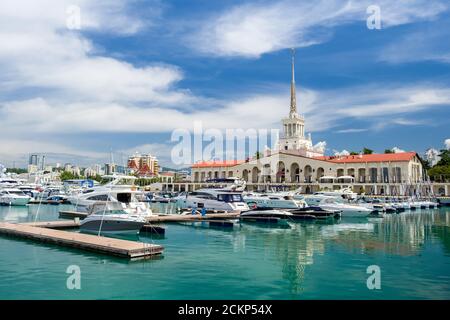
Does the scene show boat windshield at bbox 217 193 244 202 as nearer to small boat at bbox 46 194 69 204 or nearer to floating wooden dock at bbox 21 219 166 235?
floating wooden dock at bbox 21 219 166 235

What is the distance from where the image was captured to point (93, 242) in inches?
808

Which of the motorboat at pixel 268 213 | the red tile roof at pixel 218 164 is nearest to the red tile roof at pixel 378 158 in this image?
the red tile roof at pixel 218 164

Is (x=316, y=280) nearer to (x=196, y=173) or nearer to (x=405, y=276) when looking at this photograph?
(x=405, y=276)

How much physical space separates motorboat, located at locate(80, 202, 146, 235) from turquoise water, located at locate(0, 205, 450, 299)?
46.6 inches

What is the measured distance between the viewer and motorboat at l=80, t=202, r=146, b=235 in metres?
26.6

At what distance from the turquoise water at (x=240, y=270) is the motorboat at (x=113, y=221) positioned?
1184 millimetres

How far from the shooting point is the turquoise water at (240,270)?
13.5m

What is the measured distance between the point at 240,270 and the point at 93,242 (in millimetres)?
8410

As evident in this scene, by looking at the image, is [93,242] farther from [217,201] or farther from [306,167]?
[306,167]

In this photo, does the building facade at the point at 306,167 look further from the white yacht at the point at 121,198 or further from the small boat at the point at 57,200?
the white yacht at the point at 121,198

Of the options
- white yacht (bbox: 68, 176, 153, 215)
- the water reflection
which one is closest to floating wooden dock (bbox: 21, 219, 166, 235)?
white yacht (bbox: 68, 176, 153, 215)

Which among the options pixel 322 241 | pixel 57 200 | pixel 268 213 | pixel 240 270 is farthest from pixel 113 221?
pixel 57 200
